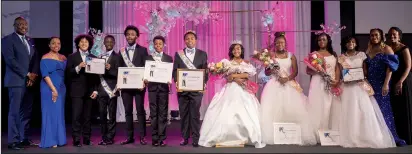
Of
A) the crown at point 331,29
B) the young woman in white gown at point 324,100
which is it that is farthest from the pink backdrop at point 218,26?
the young woman in white gown at point 324,100

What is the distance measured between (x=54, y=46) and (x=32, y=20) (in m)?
3.57

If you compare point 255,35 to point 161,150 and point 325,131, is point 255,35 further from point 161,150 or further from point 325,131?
point 161,150

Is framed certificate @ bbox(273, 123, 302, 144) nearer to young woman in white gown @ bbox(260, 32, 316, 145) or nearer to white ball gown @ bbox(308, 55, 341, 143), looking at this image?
young woman in white gown @ bbox(260, 32, 316, 145)

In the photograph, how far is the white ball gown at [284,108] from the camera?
484cm

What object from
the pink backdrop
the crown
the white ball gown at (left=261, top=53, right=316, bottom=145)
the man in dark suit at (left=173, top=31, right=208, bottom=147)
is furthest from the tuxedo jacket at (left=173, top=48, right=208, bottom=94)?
the pink backdrop

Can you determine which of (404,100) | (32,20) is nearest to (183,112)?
(404,100)

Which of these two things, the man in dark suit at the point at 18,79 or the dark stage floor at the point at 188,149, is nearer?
the dark stage floor at the point at 188,149

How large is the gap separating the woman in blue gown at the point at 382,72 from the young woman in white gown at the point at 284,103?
0.94 m

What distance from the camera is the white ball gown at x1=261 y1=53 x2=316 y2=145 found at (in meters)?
4.84

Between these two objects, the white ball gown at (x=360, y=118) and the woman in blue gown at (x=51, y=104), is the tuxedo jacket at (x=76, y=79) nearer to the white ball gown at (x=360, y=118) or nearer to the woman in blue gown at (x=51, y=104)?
the woman in blue gown at (x=51, y=104)

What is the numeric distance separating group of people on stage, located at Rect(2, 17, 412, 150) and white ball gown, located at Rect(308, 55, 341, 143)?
13mm

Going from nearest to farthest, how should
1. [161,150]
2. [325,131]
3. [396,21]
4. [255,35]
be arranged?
1. [161,150]
2. [325,131]
3. [396,21]
4. [255,35]

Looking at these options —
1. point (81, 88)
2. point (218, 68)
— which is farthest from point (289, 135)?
point (81, 88)

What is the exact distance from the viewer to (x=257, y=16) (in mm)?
8758
